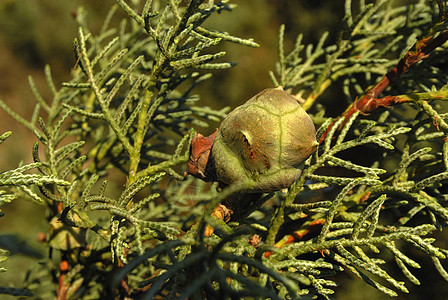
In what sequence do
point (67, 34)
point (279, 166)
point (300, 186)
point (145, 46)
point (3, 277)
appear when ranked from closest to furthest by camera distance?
point (279, 166) < point (300, 186) < point (145, 46) < point (3, 277) < point (67, 34)

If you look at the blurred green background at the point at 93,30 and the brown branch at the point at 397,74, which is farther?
the blurred green background at the point at 93,30

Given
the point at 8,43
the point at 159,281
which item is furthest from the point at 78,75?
the point at 8,43

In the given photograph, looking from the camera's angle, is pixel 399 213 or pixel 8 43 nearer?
pixel 399 213

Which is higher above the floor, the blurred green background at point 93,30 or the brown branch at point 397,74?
the blurred green background at point 93,30

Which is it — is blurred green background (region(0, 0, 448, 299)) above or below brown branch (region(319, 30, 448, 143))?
above

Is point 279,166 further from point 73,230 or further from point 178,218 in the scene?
point 178,218

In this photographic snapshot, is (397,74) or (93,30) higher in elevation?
(93,30)

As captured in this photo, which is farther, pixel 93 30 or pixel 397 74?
pixel 93 30

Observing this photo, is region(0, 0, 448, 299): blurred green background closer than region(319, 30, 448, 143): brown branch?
No
